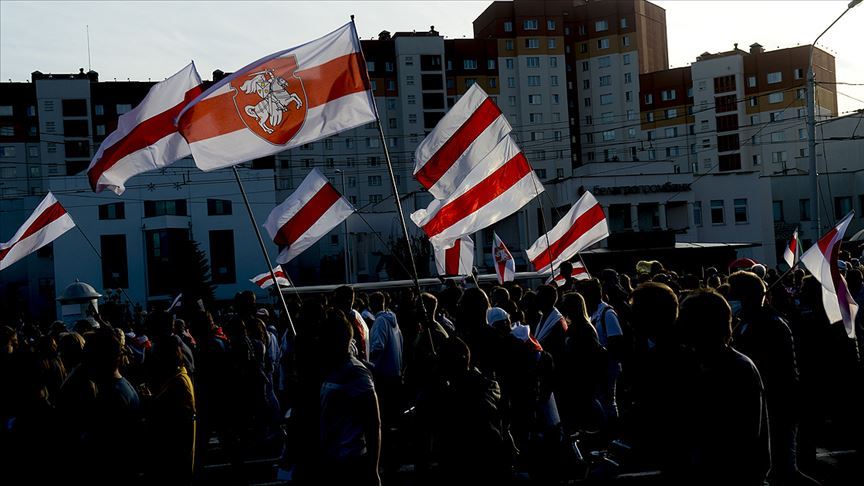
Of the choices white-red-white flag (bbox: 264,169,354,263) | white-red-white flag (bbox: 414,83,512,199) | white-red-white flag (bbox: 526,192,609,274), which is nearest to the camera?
white-red-white flag (bbox: 414,83,512,199)

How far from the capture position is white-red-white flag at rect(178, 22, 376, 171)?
28.6 ft

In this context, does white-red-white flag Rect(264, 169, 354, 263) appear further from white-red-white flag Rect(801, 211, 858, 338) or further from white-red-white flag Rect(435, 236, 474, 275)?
white-red-white flag Rect(801, 211, 858, 338)

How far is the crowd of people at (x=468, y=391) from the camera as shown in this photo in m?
4.23

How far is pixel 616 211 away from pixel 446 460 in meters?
→ 56.6

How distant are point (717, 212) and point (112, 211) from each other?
143 ft

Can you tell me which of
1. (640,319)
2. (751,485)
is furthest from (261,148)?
(751,485)

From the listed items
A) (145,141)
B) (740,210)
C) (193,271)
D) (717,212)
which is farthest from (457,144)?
(740,210)

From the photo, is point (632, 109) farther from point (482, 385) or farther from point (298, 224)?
point (482, 385)

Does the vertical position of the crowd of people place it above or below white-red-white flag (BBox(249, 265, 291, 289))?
below

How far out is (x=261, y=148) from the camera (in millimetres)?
8773

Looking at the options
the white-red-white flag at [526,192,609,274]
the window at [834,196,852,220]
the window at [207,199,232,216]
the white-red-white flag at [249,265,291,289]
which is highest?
the window at [207,199,232,216]

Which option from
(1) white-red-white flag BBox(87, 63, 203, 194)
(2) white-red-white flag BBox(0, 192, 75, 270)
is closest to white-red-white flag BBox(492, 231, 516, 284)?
(2) white-red-white flag BBox(0, 192, 75, 270)

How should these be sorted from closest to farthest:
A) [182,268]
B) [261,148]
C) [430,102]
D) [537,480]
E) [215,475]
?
[537,480] < [261,148] < [215,475] < [182,268] < [430,102]

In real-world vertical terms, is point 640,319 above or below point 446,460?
above
